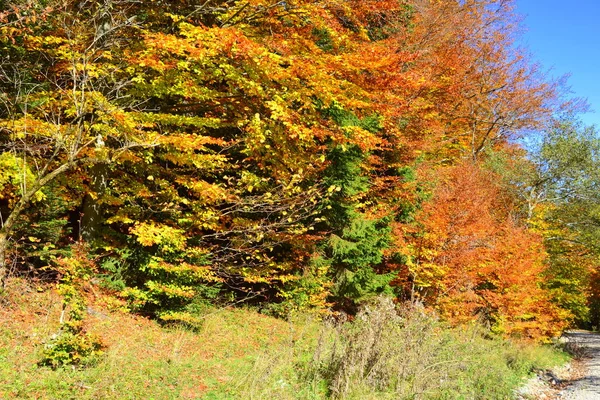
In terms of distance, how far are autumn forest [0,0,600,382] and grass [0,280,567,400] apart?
0.61 meters

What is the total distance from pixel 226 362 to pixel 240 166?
456 cm

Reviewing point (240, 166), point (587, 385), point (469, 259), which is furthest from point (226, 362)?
point (587, 385)

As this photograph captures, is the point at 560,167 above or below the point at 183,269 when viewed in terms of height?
above

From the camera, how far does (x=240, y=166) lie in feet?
33.9

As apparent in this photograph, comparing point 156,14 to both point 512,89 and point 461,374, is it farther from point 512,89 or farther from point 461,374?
point 512,89

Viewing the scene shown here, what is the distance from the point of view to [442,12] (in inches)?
768

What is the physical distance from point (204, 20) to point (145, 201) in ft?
14.4

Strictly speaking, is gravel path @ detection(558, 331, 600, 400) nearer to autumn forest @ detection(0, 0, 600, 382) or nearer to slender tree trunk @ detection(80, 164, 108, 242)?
autumn forest @ detection(0, 0, 600, 382)

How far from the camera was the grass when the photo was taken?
5.54 metres

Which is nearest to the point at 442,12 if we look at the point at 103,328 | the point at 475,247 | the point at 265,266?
the point at 475,247

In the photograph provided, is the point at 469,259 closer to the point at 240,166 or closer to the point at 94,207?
the point at 240,166

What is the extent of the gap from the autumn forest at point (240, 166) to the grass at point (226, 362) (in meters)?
0.61

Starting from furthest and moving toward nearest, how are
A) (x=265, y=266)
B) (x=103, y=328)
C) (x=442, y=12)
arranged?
1. (x=442, y=12)
2. (x=265, y=266)
3. (x=103, y=328)

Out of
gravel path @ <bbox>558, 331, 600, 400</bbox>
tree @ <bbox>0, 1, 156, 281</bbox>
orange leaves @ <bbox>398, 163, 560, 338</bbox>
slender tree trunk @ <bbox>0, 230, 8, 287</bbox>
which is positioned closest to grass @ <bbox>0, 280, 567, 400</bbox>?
slender tree trunk @ <bbox>0, 230, 8, 287</bbox>
